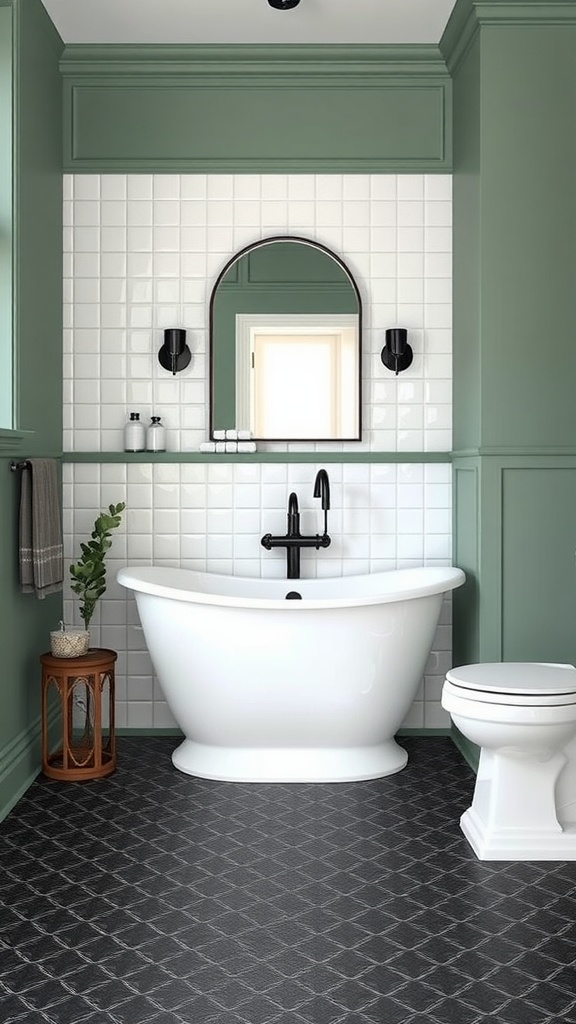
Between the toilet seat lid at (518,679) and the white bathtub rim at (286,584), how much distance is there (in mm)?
409

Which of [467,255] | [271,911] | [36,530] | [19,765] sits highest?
[467,255]

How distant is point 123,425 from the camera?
417cm

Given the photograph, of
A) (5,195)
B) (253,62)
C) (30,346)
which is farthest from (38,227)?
(253,62)

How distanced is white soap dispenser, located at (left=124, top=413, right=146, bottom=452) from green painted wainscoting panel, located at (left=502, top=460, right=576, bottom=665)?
4.82 ft

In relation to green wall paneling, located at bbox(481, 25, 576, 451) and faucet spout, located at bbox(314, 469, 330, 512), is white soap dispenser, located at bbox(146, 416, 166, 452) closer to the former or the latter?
faucet spout, located at bbox(314, 469, 330, 512)

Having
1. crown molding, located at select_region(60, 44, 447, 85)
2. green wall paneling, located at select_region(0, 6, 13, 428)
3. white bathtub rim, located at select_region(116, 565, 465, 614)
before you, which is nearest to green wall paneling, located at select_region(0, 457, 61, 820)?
green wall paneling, located at select_region(0, 6, 13, 428)

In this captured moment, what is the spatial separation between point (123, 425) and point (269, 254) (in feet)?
3.01

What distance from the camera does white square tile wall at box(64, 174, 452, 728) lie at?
413 cm

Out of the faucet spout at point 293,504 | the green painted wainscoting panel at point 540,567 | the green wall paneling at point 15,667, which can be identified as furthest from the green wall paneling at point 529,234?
the green wall paneling at point 15,667

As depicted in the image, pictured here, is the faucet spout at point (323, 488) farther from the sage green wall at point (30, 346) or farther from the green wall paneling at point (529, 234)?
the sage green wall at point (30, 346)

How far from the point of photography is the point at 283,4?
141 inches

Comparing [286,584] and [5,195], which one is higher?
[5,195]

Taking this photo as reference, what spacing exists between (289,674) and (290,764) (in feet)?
1.20

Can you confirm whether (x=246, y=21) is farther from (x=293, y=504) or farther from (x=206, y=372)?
(x=293, y=504)
